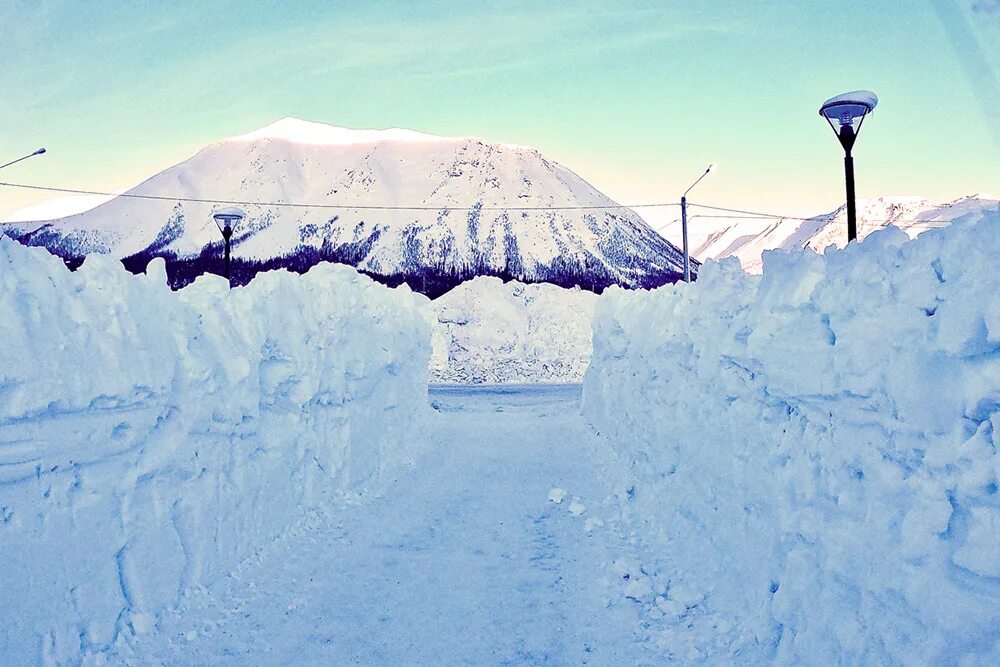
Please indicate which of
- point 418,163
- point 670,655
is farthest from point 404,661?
point 418,163

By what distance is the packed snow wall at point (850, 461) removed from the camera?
3.03 m

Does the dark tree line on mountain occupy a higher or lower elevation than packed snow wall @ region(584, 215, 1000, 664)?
higher

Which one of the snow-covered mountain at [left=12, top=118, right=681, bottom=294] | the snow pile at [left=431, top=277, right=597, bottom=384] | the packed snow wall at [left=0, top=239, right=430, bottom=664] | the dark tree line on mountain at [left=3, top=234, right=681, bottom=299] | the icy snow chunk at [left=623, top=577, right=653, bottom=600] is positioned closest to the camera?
the packed snow wall at [left=0, top=239, right=430, bottom=664]

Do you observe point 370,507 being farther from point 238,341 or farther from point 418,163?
point 418,163

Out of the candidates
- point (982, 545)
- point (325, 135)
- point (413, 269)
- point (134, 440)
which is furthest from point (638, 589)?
point (325, 135)

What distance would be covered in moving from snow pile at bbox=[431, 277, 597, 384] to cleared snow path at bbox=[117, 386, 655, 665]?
21.1m

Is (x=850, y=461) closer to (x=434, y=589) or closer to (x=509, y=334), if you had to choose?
(x=434, y=589)

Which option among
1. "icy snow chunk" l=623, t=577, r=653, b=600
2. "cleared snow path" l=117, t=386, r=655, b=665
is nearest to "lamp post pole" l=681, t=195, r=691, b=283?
"cleared snow path" l=117, t=386, r=655, b=665

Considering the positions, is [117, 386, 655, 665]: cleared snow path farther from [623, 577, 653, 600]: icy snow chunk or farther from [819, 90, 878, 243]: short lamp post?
[819, 90, 878, 243]: short lamp post

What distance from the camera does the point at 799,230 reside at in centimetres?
13788

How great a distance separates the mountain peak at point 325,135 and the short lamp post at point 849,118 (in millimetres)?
183465

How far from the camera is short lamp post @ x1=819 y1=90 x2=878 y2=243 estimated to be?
8.63 metres

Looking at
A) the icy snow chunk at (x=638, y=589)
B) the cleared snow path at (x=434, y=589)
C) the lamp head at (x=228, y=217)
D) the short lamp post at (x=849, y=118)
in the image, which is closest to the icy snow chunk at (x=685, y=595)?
the icy snow chunk at (x=638, y=589)

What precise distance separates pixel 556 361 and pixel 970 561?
29.8 meters
